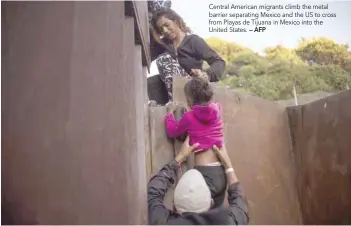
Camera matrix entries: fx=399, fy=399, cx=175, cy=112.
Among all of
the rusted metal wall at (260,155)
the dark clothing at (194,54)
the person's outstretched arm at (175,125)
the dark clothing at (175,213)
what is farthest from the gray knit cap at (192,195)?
the dark clothing at (194,54)

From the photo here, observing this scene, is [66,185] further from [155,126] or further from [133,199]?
[155,126]

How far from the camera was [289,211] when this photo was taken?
3.76 ft

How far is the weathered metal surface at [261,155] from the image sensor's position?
110 centimetres

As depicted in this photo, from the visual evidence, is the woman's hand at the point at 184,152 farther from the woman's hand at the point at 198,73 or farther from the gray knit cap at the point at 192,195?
the woman's hand at the point at 198,73

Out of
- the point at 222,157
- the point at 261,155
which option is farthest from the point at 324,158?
the point at 222,157

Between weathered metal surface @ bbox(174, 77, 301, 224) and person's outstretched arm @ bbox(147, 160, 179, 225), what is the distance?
24 centimetres

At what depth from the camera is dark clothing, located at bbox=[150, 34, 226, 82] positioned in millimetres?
1279

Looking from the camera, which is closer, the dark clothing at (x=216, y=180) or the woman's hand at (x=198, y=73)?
the dark clothing at (x=216, y=180)

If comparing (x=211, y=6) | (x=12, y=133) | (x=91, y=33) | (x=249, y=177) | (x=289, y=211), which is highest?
(x=211, y=6)

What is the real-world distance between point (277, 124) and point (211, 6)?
411 mm

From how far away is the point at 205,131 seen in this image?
0.95 metres

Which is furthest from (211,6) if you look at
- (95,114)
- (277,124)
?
(95,114)

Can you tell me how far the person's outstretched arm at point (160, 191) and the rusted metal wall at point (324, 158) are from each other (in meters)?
0.43

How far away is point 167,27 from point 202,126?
46 centimetres
